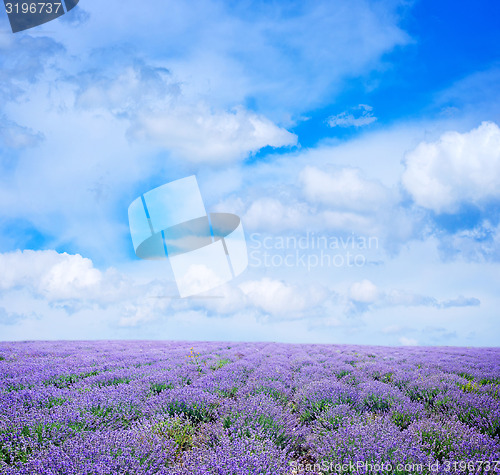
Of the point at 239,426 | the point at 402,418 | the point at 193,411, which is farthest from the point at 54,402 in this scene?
the point at 402,418

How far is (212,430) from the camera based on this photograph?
3.19 metres

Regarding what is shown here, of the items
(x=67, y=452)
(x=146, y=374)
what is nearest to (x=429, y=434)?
(x=67, y=452)

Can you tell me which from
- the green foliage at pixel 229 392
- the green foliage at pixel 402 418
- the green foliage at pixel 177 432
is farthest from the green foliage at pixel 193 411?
the green foliage at pixel 402 418

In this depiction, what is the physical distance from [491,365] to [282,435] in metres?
8.11

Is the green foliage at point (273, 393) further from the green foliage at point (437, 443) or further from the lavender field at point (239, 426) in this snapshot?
the green foliage at point (437, 443)

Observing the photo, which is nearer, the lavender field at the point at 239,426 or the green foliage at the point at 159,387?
the lavender field at the point at 239,426

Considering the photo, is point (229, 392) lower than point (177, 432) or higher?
lower

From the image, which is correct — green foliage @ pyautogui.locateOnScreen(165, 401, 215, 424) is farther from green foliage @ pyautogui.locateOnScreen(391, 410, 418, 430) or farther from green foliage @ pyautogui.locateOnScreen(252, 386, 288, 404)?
green foliage @ pyautogui.locateOnScreen(391, 410, 418, 430)

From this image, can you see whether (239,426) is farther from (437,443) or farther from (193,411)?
(437,443)

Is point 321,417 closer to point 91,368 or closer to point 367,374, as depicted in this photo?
point 367,374

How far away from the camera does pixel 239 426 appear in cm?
317

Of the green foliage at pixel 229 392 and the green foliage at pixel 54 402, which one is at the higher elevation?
the green foliage at pixel 54 402

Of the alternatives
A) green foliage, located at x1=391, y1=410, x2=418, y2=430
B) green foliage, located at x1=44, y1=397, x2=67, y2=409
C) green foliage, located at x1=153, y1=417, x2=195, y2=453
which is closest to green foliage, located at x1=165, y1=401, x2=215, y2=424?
green foliage, located at x1=153, y1=417, x2=195, y2=453

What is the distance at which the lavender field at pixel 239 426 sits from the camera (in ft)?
8.20
